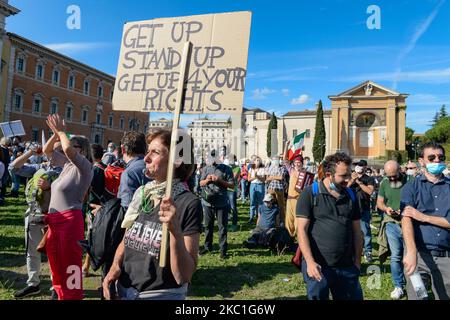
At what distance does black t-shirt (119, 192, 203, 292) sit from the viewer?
6.99 ft

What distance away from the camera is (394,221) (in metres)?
5.34

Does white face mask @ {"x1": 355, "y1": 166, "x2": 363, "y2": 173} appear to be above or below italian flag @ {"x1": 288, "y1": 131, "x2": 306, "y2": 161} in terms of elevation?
below

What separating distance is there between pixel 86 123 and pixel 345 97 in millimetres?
48077

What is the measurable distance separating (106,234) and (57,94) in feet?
176

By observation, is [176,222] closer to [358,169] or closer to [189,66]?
[189,66]

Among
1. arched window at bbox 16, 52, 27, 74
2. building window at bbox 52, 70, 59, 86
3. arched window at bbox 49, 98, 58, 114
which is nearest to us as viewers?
arched window at bbox 16, 52, 27, 74

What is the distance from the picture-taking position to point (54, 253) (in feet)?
12.4

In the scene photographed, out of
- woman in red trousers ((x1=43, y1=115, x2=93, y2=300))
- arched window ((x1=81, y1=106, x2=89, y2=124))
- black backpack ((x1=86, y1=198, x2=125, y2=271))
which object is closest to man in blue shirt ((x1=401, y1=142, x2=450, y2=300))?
black backpack ((x1=86, y1=198, x2=125, y2=271))

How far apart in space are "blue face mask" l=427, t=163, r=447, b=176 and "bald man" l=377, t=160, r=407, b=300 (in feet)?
5.40

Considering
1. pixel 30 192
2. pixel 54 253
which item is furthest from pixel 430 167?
pixel 30 192

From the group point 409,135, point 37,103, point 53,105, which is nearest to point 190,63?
point 37,103

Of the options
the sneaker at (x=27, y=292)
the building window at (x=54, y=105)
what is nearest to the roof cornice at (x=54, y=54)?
the building window at (x=54, y=105)

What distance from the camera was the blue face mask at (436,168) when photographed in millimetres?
3574

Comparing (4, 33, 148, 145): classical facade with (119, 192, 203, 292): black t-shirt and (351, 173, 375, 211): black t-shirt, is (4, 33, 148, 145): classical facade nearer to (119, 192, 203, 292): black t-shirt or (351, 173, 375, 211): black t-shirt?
(351, 173, 375, 211): black t-shirt
